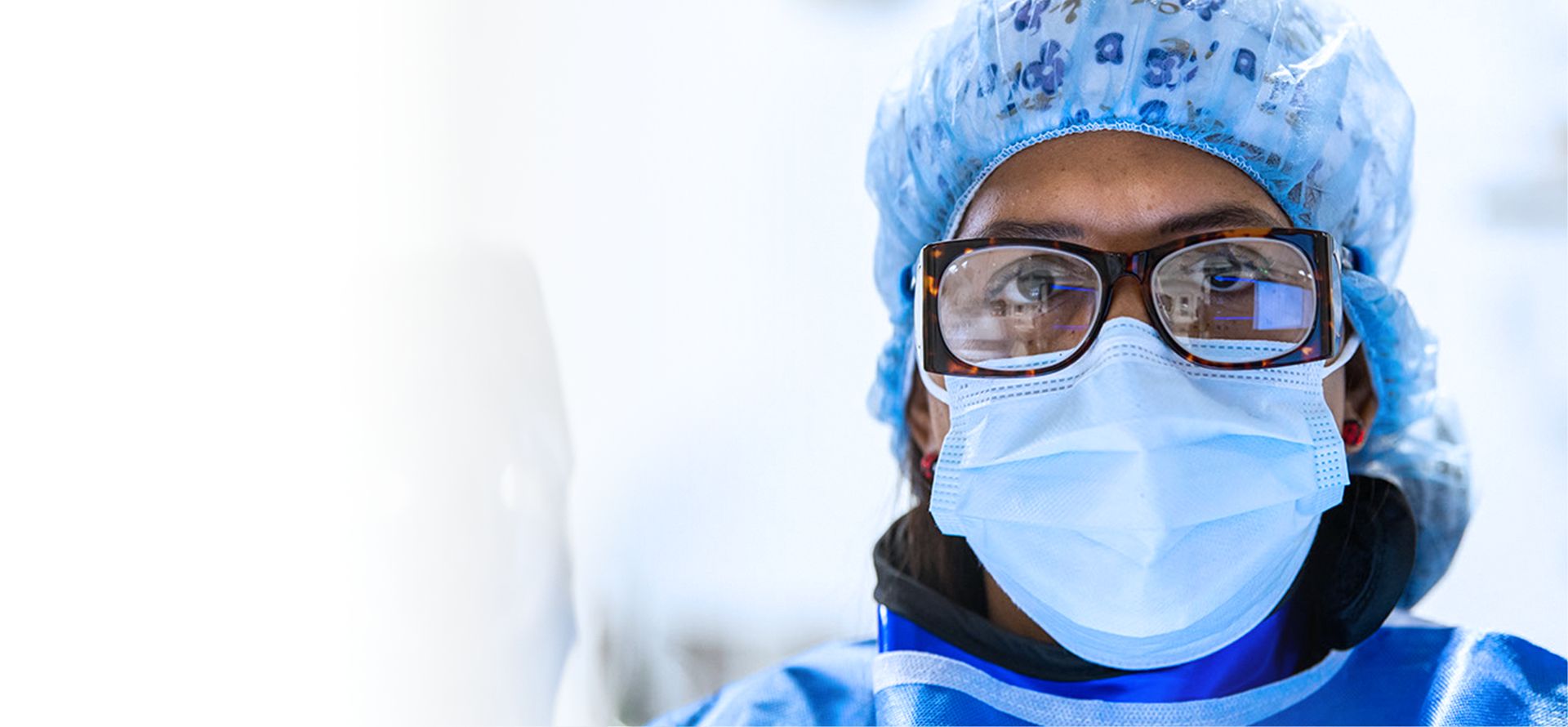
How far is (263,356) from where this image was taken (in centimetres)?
113

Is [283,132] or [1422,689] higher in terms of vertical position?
[283,132]

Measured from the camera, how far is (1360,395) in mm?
1523

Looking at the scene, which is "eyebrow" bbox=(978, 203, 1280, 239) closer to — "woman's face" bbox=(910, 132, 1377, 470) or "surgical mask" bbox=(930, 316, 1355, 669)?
"woman's face" bbox=(910, 132, 1377, 470)

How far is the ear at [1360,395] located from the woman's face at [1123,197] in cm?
12

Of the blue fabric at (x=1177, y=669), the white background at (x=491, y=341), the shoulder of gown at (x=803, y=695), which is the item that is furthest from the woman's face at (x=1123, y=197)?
the white background at (x=491, y=341)

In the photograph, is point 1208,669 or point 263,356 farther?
point 1208,669

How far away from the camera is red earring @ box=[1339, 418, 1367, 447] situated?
1481 millimetres

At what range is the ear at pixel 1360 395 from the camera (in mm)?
1513

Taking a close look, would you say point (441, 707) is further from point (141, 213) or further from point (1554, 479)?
point (1554, 479)

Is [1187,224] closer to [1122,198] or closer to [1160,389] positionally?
[1122,198]

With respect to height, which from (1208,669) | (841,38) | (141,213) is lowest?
(1208,669)

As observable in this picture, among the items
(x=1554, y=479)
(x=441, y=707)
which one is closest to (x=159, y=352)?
(x=441, y=707)

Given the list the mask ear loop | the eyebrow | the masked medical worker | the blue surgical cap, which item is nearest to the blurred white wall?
the masked medical worker

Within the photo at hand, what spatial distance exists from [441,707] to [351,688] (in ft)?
0.56
